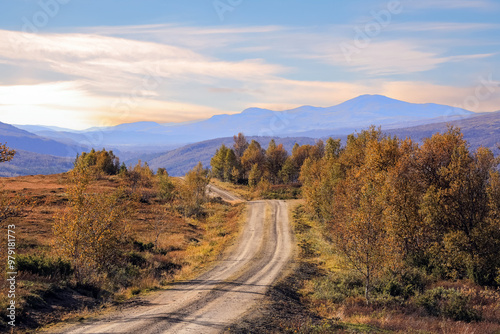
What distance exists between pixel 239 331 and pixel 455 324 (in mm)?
14055

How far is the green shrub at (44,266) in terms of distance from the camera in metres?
24.1

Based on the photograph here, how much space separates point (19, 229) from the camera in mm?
43594

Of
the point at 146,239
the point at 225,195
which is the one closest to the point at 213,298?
the point at 146,239

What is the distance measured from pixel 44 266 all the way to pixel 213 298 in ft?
41.8

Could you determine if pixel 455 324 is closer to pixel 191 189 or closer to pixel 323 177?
pixel 323 177

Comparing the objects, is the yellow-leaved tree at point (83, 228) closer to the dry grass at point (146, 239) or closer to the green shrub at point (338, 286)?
the dry grass at point (146, 239)

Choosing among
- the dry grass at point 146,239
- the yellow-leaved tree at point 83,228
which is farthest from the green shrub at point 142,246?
the yellow-leaved tree at point 83,228

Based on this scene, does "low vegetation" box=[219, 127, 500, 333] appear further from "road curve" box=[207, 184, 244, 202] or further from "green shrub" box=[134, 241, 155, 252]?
"road curve" box=[207, 184, 244, 202]

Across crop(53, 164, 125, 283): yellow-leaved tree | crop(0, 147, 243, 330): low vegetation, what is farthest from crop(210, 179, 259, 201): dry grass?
crop(53, 164, 125, 283): yellow-leaved tree

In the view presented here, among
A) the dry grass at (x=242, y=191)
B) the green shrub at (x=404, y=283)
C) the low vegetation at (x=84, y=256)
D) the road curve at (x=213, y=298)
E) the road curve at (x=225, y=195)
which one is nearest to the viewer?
the road curve at (x=213, y=298)

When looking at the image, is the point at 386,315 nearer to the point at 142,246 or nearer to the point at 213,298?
the point at 213,298

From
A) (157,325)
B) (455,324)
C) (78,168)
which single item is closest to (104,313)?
(157,325)

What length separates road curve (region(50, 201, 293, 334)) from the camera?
1877 cm

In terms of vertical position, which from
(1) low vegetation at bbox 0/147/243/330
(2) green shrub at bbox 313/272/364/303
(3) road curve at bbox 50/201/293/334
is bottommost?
(2) green shrub at bbox 313/272/364/303
